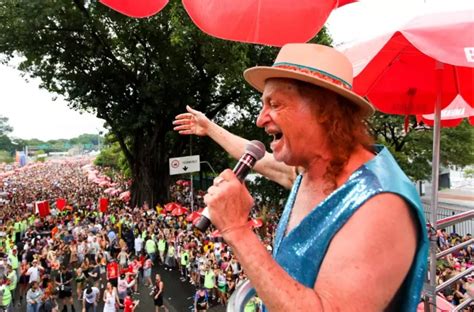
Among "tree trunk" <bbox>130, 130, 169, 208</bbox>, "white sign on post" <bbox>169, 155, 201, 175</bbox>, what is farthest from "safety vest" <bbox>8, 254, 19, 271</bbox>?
"tree trunk" <bbox>130, 130, 169, 208</bbox>

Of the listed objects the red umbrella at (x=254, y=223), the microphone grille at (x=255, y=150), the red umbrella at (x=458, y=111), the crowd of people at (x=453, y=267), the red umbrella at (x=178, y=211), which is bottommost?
the crowd of people at (x=453, y=267)

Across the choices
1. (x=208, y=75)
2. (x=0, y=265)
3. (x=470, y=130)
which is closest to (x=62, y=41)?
(x=208, y=75)

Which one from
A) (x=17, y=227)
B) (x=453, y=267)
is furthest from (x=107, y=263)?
(x=453, y=267)

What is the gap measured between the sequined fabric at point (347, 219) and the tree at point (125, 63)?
13.1 m

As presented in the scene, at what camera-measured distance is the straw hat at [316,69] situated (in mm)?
1219

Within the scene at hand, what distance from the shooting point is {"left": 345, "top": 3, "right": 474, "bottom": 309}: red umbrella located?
222cm

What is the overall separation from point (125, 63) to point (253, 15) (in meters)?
18.3

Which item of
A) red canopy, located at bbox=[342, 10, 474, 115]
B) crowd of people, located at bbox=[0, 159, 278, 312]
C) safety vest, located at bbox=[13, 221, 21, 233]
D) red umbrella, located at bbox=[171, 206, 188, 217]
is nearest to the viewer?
red canopy, located at bbox=[342, 10, 474, 115]


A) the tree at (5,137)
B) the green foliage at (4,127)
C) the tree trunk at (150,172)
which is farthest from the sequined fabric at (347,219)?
the green foliage at (4,127)

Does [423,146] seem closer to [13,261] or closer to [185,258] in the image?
[185,258]

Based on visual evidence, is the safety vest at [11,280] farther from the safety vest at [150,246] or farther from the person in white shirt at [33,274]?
the safety vest at [150,246]

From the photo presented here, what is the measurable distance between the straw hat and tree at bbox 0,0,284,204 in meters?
12.8

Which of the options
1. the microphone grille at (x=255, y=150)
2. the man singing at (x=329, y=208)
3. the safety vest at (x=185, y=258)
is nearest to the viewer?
the man singing at (x=329, y=208)

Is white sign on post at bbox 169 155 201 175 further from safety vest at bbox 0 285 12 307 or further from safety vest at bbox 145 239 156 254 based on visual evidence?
safety vest at bbox 0 285 12 307
